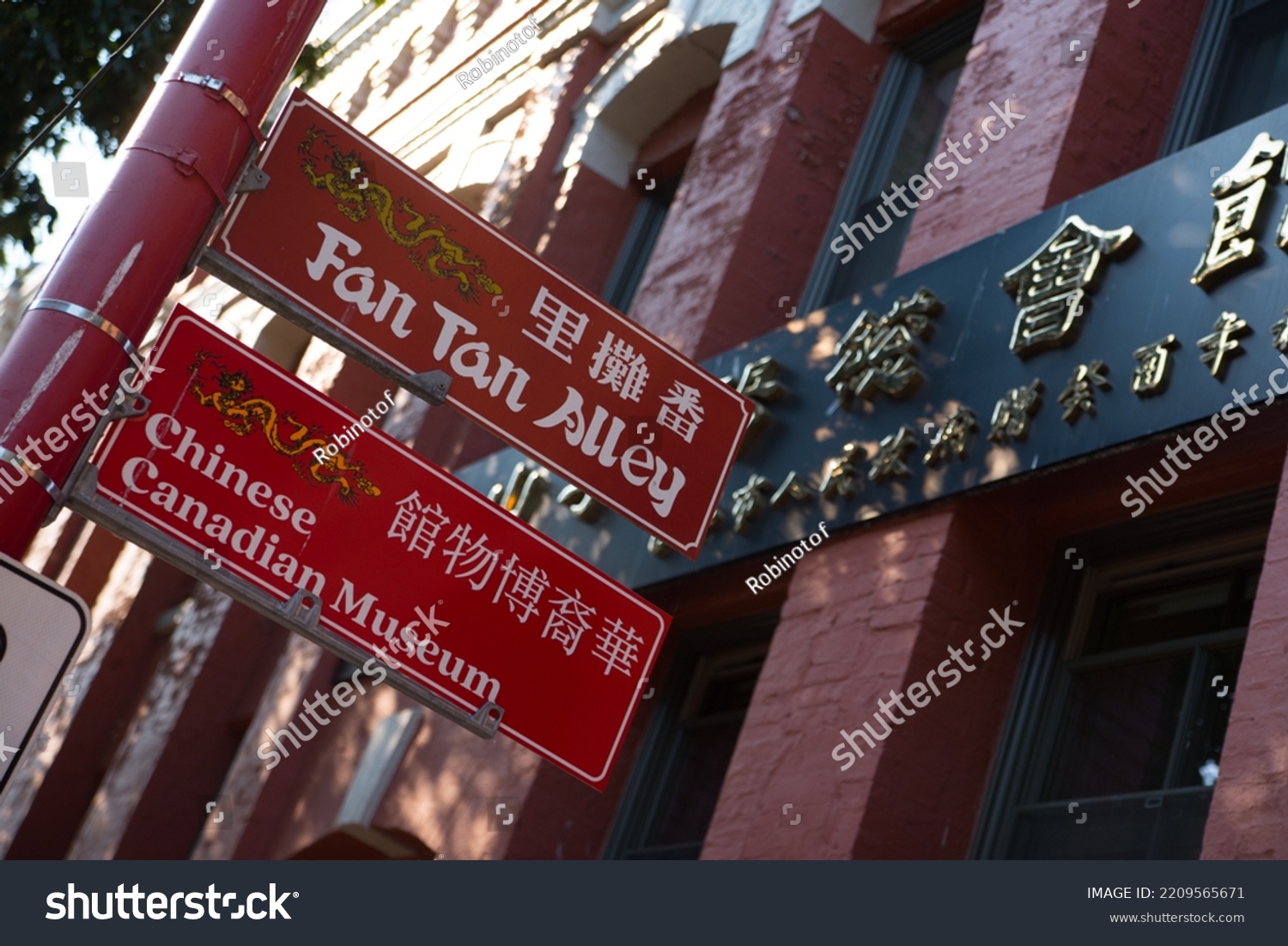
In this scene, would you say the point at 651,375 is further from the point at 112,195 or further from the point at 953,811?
the point at 953,811

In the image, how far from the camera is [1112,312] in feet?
18.9

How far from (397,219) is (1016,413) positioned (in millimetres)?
2624

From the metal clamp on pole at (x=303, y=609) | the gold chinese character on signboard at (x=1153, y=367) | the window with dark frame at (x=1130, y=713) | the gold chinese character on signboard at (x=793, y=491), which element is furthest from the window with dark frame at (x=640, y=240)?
the metal clamp on pole at (x=303, y=609)

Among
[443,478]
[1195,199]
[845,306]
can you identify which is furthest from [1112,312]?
[443,478]

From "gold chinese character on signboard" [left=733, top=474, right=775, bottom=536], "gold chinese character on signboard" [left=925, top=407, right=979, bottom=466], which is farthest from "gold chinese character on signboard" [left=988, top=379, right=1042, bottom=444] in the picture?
"gold chinese character on signboard" [left=733, top=474, right=775, bottom=536]

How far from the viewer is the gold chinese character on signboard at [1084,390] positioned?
18.3ft

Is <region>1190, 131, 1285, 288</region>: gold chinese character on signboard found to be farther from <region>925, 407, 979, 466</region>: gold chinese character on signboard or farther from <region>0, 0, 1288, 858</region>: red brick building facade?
<region>925, 407, 979, 466</region>: gold chinese character on signboard

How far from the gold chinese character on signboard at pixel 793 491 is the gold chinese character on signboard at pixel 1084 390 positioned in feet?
4.75

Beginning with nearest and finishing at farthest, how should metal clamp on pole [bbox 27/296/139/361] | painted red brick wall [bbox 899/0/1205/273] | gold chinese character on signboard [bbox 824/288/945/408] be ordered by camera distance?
metal clamp on pole [bbox 27/296/139/361], gold chinese character on signboard [bbox 824/288/945/408], painted red brick wall [bbox 899/0/1205/273]

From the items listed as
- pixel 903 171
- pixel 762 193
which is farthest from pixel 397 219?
pixel 903 171

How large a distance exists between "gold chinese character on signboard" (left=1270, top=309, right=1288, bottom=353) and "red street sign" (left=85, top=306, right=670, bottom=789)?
2141mm

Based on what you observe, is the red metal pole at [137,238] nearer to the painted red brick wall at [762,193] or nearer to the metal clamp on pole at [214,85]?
the metal clamp on pole at [214,85]

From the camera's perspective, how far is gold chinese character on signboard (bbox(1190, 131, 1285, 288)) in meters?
5.28

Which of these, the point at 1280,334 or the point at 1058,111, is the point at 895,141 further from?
the point at 1280,334
